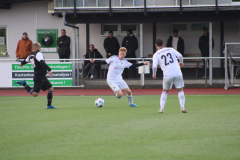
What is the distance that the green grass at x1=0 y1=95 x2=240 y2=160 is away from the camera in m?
4.70

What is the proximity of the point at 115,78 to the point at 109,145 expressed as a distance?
19.2 feet

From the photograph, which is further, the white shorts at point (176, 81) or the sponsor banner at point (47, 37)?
the sponsor banner at point (47, 37)

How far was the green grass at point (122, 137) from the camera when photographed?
4695mm

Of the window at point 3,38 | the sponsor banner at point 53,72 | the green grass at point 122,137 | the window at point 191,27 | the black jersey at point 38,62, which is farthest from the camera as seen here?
the window at point 3,38

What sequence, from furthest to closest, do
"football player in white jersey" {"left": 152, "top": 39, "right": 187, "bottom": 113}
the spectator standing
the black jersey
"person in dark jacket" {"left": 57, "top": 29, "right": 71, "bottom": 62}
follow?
"person in dark jacket" {"left": 57, "top": 29, "right": 71, "bottom": 62} → the spectator standing → the black jersey → "football player in white jersey" {"left": 152, "top": 39, "right": 187, "bottom": 113}

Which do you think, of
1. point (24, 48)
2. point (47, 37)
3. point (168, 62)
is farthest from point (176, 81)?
point (47, 37)

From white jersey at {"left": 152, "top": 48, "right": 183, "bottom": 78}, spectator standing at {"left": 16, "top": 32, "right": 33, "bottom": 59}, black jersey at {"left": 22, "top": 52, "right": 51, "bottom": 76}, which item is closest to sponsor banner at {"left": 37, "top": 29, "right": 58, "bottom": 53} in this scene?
spectator standing at {"left": 16, "top": 32, "right": 33, "bottom": 59}

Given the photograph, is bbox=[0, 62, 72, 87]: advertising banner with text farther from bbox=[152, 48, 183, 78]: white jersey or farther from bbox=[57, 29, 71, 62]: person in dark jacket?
bbox=[152, 48, 183, 78]: white jersey

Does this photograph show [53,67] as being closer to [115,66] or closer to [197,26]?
[115,66]

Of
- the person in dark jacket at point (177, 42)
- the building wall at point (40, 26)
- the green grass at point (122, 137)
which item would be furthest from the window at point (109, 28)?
the green grass at point (122, 137)

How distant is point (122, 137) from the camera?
578 cm

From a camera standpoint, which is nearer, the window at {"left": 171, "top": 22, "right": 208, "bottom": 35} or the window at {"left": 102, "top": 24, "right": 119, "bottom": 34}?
the window at {"left": 171, "top": 22, "right": 208, "bottom": 35}

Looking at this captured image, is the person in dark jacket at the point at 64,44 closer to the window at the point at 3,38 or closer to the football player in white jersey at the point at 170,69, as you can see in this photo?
the window at the point at 3,38

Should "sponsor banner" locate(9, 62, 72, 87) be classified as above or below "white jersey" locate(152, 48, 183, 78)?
below
